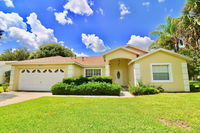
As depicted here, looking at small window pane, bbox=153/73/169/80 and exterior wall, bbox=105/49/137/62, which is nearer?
small window pane, bbox=153/73/169/80

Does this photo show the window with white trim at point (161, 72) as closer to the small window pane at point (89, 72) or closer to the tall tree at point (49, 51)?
the small window pane at point (89, 72)

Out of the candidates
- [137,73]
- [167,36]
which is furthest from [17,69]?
[167,36]

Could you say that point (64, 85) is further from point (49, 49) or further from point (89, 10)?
point (49, 49)

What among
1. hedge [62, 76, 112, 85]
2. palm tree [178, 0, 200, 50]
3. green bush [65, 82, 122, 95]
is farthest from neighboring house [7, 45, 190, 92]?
green bush [65, 82, 122, 95]

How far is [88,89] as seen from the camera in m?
10.7

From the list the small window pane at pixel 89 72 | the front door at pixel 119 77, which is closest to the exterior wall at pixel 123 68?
the front door at pixel 119 77

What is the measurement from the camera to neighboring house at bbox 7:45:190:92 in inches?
455

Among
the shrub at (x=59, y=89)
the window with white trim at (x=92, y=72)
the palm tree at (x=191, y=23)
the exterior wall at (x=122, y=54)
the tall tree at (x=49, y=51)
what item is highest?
the tall tree at (x=49, y=51)

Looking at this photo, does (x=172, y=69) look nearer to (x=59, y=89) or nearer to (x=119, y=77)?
(x=119, y=77)

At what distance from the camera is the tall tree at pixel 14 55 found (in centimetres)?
3794

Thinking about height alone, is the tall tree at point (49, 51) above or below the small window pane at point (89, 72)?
above

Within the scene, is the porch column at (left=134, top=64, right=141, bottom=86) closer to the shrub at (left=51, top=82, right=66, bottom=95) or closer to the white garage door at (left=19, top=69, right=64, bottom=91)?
the shrub at (left=51, top=82, right=66, bottom=95)

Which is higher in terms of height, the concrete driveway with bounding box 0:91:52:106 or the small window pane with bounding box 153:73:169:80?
the small window pane with bounding box 153:73:169:80

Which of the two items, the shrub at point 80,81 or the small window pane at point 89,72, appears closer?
the shrub at point 80,81
